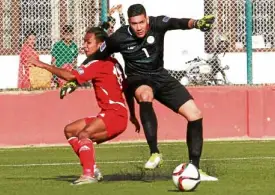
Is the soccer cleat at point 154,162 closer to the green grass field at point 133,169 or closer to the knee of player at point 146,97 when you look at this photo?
the green grass field at point 133,169

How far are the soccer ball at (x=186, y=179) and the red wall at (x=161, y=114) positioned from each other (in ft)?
25.9

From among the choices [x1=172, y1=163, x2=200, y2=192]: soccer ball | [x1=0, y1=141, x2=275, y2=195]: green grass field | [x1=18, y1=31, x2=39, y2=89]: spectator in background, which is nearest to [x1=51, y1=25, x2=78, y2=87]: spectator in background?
[x1=18, y1=31, x2=39, y2=89]: spectator in background

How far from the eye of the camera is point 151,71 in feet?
38.4

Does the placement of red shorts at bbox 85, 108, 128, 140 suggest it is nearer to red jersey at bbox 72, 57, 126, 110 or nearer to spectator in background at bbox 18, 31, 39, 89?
red jersey at bbox 72, 57, 126, 110

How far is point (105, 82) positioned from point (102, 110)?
0.31 meters

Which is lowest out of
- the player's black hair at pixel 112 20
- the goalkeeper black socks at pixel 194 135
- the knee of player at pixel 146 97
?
the goalkeeper black socks at pixel 194 135

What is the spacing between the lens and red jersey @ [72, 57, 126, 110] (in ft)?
38.2

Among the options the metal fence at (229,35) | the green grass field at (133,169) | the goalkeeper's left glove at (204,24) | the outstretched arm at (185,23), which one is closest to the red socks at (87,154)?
the green grass field at (133,169)

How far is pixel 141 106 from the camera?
37.6 ft

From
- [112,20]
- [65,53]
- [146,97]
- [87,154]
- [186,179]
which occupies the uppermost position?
[112,20]

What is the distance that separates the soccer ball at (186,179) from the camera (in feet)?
34.1

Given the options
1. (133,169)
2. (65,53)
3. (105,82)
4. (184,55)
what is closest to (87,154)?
(105,82)

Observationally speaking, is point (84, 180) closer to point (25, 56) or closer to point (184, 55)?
point (25, 56)

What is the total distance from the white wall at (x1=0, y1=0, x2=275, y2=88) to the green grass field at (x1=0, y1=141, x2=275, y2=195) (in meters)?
2.07
